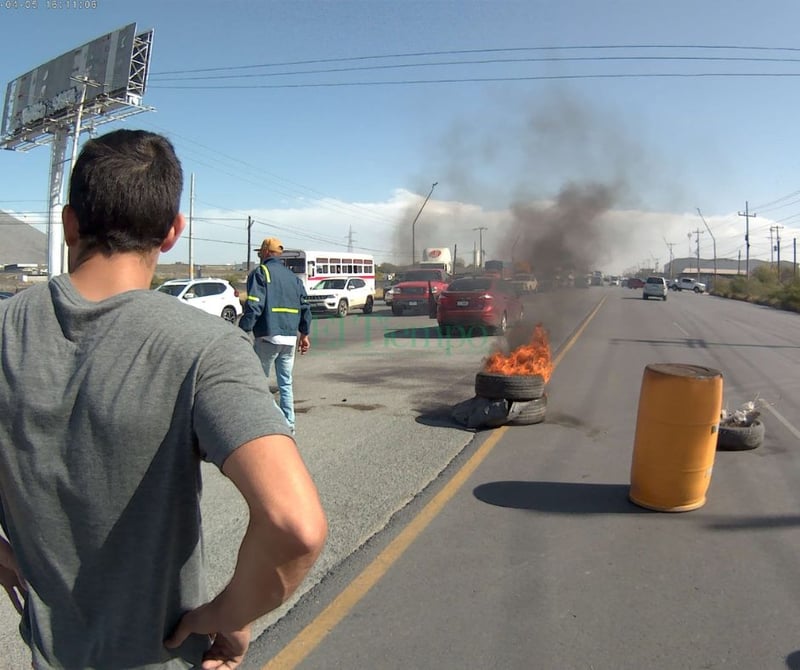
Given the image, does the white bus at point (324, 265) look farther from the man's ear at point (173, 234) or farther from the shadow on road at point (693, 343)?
the man's ear at point (173, 234)

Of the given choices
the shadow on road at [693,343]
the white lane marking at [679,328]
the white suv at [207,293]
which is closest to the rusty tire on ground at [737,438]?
the shadow on road at [693,343]

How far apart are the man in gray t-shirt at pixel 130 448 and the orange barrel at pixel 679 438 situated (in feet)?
12.9

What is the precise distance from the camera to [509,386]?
22.8 ft

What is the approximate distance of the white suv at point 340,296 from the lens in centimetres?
2437

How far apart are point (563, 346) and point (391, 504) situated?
11.1 metres

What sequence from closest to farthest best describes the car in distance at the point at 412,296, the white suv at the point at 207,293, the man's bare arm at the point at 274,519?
1. the man's bare arm at the point at 274,519
2. the white suv at the point at 207,293
3. the car in distance at the point at 412,296

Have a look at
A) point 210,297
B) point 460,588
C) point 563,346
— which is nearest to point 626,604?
point 460,588

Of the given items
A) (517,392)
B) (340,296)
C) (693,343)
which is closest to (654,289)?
(340,296)

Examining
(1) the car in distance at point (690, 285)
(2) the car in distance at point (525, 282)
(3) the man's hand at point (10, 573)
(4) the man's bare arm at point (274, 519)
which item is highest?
(1) the car in distance at point (690, 285)

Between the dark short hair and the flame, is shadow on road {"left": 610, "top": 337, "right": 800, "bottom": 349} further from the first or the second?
the dark short hair

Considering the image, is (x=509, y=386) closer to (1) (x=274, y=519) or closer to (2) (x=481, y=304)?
(1) (x=274, y=519)

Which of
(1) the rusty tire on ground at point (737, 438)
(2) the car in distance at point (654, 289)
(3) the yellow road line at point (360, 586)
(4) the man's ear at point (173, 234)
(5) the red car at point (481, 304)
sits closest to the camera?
(4) the man's ear at point (173, 234)

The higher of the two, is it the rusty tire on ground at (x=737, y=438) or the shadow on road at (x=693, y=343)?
the shadow on road at (x=693, y=343)

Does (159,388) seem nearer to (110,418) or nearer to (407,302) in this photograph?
(110,418)
